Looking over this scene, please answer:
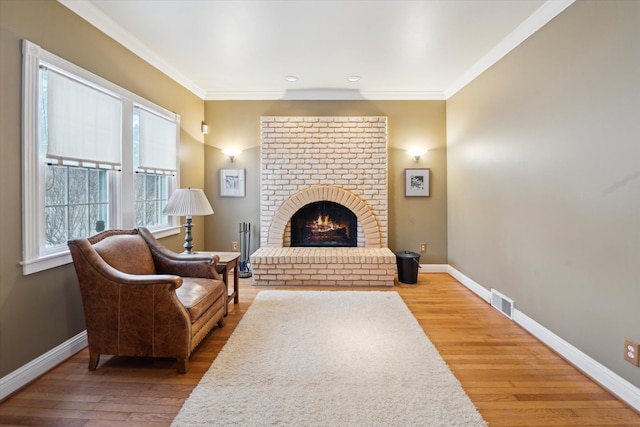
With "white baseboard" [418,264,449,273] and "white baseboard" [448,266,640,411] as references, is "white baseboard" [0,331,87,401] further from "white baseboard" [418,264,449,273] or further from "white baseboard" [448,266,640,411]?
"white baseboard" [418,264,449,273]

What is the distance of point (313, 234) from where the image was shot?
4715mm

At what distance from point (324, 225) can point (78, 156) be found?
3.11m

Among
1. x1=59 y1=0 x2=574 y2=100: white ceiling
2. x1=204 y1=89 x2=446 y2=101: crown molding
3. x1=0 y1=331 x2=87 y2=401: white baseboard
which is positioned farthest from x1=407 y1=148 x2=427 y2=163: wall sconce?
x1=0 y1=331 x2=87 y2=401: white baseboard

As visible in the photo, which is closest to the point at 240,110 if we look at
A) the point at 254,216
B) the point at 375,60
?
the point at 254,216

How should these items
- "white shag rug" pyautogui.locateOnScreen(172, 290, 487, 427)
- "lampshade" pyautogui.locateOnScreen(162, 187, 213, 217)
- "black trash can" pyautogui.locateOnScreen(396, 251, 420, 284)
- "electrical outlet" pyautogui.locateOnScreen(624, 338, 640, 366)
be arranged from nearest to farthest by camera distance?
"white shag rug" pyautogui.locateOnScreen(172, 290, 487, 427) → "electrical outlet" pyautogui.locateOnScreen(624, 338, 640, 366) → "lampshade" pyautogui.locateOnScreen(162, 187, 213, 217) → "black trash can" pyautogui.locateOnScreen(396, 251, 420, 284)

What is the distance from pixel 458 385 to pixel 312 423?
95 cm

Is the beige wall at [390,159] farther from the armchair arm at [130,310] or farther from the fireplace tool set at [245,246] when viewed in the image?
the armchair arm at [130,310]

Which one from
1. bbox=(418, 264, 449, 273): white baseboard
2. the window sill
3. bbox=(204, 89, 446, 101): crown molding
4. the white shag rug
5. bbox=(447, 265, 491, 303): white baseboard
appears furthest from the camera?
bbox=(418, 264, 449, 273): white baseboard

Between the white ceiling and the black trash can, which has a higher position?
the white ceiling

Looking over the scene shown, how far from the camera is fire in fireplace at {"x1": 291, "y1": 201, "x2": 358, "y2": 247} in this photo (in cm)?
470

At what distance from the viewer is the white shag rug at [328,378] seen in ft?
5.39

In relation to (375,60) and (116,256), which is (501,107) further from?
(116,256)

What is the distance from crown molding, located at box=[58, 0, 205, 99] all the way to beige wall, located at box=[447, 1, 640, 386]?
361 cm

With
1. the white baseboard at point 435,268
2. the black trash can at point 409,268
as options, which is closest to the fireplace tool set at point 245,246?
the black trash can at point 409,268
